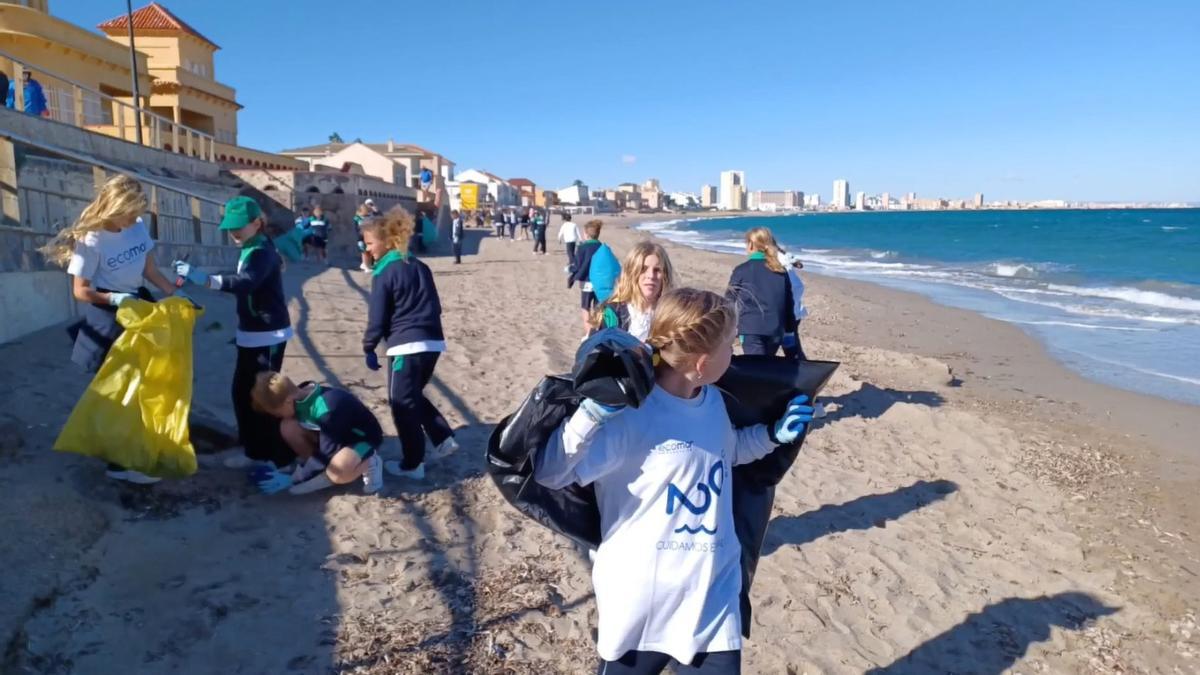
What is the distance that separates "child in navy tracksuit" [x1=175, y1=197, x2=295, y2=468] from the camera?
15.3ft

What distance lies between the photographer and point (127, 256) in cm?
448

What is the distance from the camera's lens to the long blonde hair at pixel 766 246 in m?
5.92

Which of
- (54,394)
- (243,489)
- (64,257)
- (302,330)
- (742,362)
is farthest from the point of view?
(302,330)

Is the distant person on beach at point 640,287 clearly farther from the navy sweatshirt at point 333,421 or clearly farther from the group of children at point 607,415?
the navy sweatshirt at point 333,421

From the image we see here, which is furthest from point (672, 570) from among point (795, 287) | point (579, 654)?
point (795, 287)

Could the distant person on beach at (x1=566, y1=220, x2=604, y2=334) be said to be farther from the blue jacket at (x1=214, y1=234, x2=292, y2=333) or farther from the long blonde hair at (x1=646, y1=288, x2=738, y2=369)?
the long blonde hair at (x1=646, y1=288, x2=738, y2=369)

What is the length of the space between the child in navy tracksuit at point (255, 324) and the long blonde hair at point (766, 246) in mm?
3361

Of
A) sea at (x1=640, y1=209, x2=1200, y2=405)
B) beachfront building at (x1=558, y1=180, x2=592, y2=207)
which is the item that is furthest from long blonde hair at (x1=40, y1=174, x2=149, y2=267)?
beachfront building at (x1=558, y1=180, x2=592, y2=207)

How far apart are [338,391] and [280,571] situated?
48.1 inches

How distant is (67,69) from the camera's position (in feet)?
65.5

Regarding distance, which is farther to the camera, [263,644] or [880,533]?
[880,533]

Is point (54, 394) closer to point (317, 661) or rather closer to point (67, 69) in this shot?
point (317, 661)

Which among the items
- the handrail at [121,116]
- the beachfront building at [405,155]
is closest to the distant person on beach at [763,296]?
the handrail at [121,116]

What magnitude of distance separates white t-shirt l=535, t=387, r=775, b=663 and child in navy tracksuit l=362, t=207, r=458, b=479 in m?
3.02
